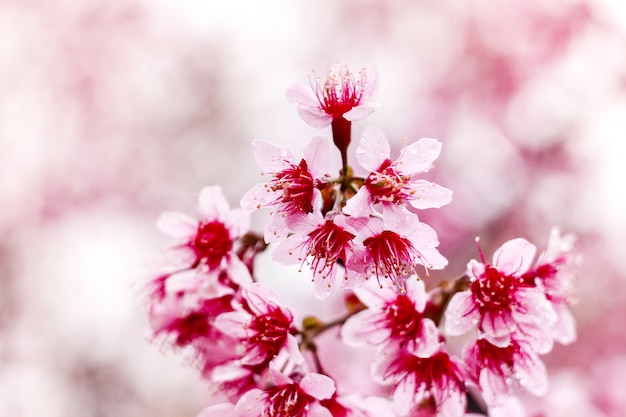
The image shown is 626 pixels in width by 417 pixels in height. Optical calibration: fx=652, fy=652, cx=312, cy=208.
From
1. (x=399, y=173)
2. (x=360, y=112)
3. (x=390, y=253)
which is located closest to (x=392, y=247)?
(x=390, y=253)

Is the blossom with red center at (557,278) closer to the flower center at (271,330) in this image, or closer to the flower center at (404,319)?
the flower center at (404,319)

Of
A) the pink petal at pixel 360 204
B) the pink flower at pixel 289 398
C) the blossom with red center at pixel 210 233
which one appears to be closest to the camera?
the pink petal at pixel 360 204

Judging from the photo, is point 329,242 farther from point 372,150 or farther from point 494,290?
point 494,290

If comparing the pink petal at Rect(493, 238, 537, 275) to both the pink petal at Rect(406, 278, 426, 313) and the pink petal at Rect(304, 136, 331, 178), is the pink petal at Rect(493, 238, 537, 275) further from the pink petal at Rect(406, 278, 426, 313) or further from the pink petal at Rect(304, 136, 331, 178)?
the pink petal at Rect(304, 136, 331, 178)

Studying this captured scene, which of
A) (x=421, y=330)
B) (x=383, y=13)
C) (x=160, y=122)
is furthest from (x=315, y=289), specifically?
(x=383, y=13)

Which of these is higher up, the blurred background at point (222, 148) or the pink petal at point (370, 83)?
the blurred background at point (222, 148)

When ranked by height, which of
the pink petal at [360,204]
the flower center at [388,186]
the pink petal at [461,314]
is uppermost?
the flower center at [388,186]

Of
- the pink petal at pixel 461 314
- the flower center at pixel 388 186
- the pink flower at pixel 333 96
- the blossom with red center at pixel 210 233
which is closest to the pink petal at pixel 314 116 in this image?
the pink flower at pixel 333 96

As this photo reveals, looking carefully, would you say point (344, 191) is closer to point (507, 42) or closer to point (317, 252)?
point (317, 252)
